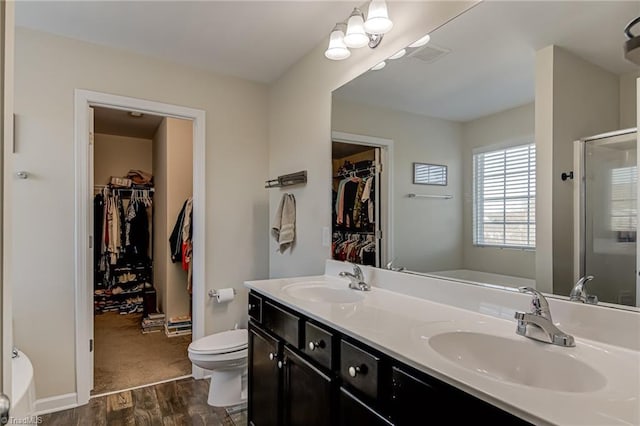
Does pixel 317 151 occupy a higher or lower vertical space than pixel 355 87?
lower

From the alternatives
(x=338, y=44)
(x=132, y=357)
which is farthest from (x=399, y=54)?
(x=132, y=357)

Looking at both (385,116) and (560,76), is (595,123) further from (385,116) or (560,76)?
(385,116)

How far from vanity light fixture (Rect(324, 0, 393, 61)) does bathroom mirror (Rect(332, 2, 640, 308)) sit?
0.17 metres

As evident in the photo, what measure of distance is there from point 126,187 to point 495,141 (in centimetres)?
484

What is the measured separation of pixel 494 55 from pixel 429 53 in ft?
1.14

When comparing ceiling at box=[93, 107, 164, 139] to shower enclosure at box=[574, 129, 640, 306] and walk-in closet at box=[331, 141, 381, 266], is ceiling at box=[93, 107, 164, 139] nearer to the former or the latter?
walk-in closet at box=[331, 141, 381, 266]

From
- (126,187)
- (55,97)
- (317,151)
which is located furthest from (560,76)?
(126,187)

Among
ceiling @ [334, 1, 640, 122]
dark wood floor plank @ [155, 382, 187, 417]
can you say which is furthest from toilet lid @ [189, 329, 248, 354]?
ceiling @ [334, 1, 640, 122]

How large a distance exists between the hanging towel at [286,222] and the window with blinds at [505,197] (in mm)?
1532

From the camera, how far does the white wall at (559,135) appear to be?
1166mm

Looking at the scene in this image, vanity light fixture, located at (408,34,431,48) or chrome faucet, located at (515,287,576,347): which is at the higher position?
vanity light fixture, located at (408,34,431,48)

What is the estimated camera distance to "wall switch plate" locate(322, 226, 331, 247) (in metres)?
2.45

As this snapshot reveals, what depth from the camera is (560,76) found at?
49.7 inches

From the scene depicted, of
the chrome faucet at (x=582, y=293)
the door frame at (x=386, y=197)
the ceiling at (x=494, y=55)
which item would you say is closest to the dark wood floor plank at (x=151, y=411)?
the door frame at (x=386, y=197)
